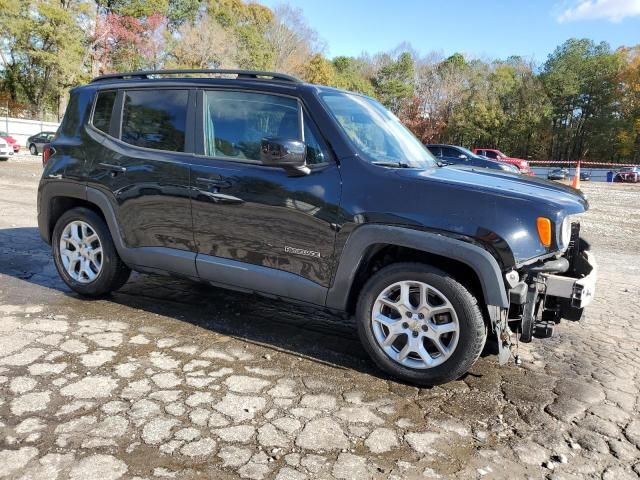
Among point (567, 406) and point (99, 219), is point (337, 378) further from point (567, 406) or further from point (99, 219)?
point (99, 219)

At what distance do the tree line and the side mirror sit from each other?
40673 millimetres

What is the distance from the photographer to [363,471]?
2416 millimetres

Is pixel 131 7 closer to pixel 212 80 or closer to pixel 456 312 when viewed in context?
pixel 212 80

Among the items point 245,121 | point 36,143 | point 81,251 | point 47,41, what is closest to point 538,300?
point 245,121

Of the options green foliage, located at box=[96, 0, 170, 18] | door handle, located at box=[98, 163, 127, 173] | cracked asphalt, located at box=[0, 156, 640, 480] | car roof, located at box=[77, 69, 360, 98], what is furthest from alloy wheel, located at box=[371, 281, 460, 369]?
green foliage, located at box=[96, 0, 170, 18]

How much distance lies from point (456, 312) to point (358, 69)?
73861 mm

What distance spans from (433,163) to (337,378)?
1.80 meters

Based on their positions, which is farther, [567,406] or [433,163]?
[433,163]

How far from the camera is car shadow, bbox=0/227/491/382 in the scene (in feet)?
12.4

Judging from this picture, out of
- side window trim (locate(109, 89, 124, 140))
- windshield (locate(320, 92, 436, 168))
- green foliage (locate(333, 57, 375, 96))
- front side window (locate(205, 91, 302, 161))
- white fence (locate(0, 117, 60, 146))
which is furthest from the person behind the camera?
green foliage (locate(333, 57, 375, 96))

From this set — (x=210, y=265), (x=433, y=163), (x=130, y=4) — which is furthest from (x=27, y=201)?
(x=130, y=4)

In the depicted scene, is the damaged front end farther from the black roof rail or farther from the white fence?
the white fence

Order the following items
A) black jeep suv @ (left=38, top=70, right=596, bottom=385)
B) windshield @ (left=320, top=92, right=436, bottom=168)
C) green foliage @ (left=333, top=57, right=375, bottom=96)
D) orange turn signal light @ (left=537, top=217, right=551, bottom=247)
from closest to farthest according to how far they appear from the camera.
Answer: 1. orange turn signal light @ (left=537, top=217, right=551, bottom=247)
2. black jeep suv @ (left=38, top=70, right=596, bottom=385)
3. windshield @ (left=320, top=92, right=436, bottom=168)
4. green foliage @ (left=333, top=57, right=375, bottom=96)

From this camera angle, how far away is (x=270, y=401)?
301cm
